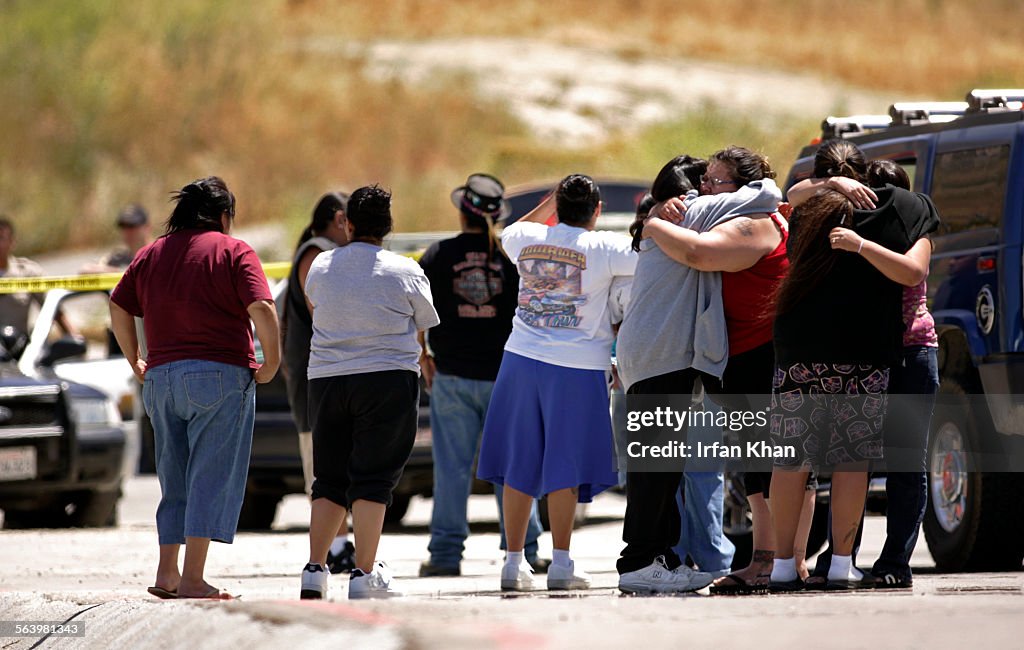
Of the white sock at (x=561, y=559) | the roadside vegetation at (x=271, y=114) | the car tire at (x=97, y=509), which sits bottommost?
the car tire at (x=97, y=509)

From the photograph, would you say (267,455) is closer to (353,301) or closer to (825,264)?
(353,301)

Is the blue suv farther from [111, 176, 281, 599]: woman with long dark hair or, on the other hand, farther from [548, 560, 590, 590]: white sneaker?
[111, 176, 281, 599]: woman with long dark hair

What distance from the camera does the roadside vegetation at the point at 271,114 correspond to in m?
37.7

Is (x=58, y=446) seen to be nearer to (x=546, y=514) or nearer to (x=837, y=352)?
(x=546, y=514)

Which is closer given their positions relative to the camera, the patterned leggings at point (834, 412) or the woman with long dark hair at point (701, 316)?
the patterned leggings at point (834, 412)

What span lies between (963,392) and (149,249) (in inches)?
163

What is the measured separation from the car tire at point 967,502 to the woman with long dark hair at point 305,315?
10.6ft

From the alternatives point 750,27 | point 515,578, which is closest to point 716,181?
point 515,578

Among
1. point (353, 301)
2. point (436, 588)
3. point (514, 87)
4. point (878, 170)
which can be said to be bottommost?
A: point (436, 588)

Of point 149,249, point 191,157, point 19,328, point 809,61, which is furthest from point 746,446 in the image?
point 809,61

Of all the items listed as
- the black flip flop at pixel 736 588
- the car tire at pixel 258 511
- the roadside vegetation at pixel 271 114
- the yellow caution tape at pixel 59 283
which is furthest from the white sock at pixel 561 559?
the roadside vegetation at pixel 271 114

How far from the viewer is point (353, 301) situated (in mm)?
7734

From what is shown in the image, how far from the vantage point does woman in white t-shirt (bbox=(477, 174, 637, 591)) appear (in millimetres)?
8305

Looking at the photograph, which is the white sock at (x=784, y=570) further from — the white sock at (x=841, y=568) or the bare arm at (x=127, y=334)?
the bare arm at (x=127, y=334)
